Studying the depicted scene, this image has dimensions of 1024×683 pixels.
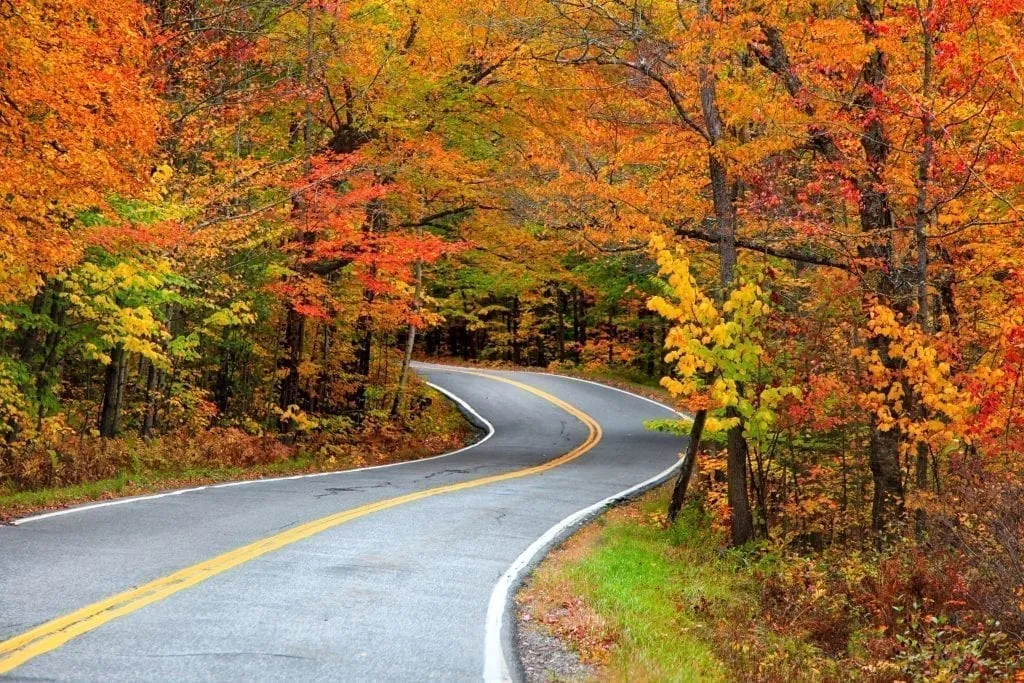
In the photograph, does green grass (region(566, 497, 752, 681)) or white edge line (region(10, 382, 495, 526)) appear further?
white edge line (region(10, 382, 495, 526))

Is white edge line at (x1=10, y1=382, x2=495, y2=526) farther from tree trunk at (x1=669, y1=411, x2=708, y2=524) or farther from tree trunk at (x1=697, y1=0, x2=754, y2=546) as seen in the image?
tree trunk at (x1=697, y1=0, x2=754, y2=546)

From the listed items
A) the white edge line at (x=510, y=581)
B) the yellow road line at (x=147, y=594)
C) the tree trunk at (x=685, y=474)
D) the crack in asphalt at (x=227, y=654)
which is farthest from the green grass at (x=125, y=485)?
the tree trunk at (x=685, y=474)

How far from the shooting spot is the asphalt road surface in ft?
18.6

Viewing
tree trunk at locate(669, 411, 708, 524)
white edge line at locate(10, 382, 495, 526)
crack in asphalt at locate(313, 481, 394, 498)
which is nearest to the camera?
white edge line at locate(10, 382, 495, 526)

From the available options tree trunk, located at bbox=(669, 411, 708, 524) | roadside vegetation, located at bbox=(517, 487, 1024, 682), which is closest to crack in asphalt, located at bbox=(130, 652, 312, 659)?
roadside vegetation, located at bbox=(517, 487, 1024, 682)

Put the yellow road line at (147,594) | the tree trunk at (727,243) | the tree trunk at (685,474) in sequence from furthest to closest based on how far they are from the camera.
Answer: the tree trunk at (685,474) → the tree trunk at (727,243) → the yellow road line at (147,594)

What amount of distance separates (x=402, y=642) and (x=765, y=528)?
8.83 meters

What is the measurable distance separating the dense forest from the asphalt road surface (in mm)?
3323

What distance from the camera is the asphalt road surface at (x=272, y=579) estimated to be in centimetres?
568

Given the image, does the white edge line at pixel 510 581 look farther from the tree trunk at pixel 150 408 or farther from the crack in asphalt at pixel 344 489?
the tree trunk at pixel 150 408

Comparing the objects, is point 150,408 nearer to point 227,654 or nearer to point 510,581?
point 510,581

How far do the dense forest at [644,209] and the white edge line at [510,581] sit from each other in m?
1.34

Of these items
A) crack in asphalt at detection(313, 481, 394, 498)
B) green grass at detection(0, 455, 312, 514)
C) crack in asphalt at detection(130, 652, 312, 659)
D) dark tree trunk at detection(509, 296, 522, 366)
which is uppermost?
dark tree trunk at detection(509, 296, 522, 366)

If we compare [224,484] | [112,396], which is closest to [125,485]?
[224,484]
